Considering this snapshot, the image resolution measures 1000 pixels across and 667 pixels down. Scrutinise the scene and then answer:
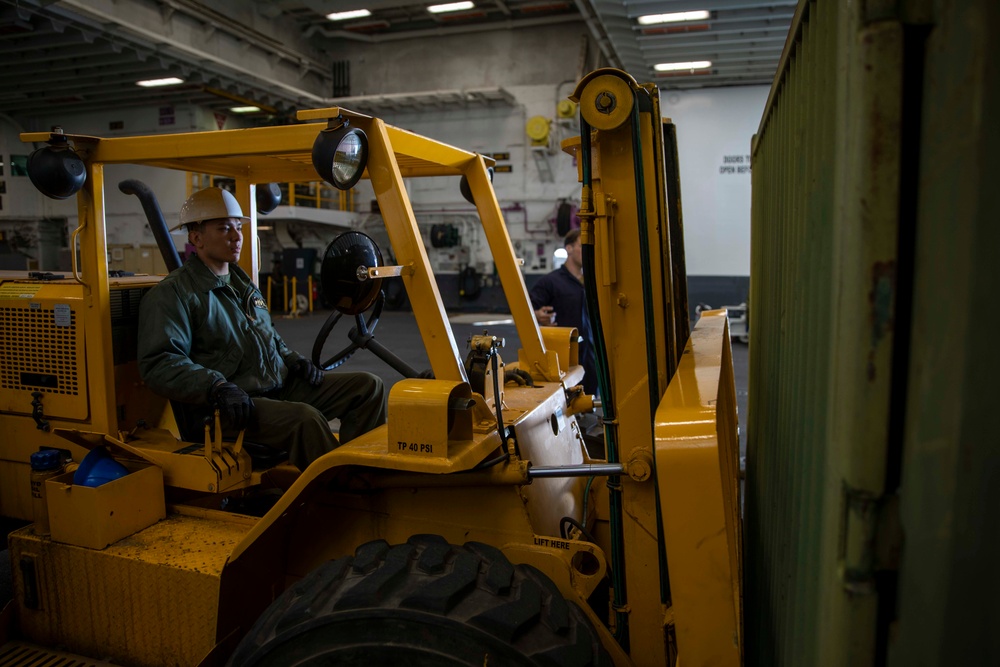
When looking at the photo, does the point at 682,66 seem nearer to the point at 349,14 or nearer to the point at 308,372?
the point at 349,14

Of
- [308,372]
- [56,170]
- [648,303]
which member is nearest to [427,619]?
[648,303]

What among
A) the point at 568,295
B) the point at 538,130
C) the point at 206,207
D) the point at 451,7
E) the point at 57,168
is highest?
the point at 451,7

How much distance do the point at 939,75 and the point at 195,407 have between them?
10.1ft

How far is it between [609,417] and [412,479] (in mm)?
684

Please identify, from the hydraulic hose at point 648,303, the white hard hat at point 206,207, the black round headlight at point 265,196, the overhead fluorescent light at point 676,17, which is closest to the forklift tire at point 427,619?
the hydraulic hose at point 648,303

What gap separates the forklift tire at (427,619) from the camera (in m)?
1.82

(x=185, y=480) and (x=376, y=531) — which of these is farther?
(x=185, y=480)

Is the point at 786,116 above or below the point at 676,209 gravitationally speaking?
above

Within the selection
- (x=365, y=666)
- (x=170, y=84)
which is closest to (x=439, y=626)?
(x=365, y=666)

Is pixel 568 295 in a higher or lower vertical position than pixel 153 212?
lower

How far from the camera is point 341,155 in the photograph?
7.42 feet

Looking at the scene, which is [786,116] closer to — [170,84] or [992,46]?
[992,46]

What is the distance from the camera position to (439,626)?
183 centimetres

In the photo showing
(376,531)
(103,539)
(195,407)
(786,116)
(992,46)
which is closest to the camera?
(992,46)
